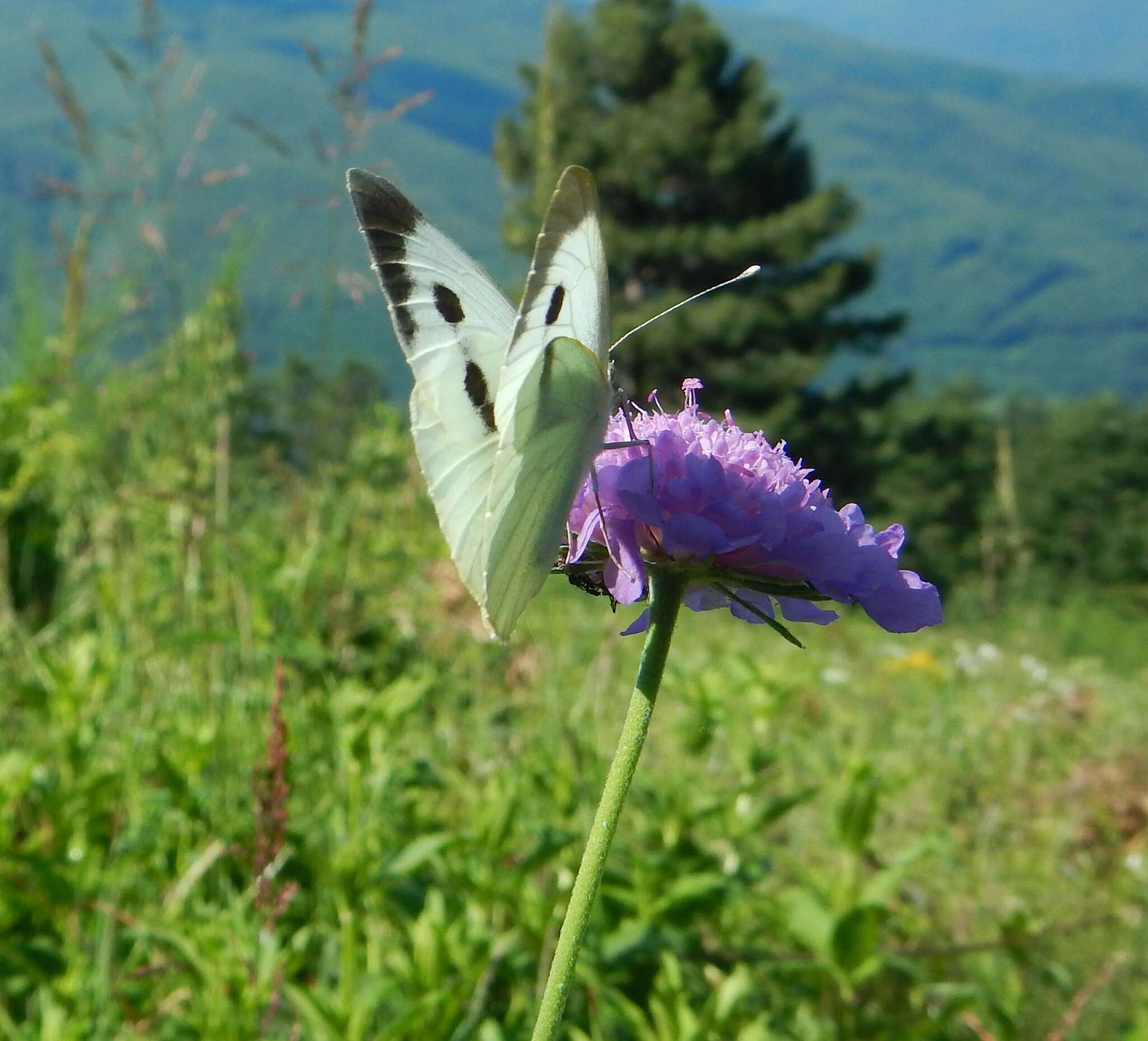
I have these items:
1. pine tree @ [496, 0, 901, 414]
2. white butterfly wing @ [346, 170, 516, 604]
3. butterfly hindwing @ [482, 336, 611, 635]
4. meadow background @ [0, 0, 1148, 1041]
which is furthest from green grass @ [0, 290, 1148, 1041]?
pine tree @ [496, 0, 901, 414]

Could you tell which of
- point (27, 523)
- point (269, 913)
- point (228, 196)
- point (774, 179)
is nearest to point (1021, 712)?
point (269, 913)

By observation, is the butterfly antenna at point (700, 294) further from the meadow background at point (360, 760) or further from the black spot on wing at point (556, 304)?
the meadow background at point (360, 760)

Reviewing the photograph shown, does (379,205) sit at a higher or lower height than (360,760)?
higher

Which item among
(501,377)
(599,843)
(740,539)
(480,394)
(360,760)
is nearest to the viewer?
(599,843)

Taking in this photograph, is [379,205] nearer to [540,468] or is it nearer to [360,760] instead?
[540,468]

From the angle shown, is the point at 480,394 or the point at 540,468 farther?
the point at 480,394

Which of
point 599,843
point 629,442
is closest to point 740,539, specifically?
point 629,442

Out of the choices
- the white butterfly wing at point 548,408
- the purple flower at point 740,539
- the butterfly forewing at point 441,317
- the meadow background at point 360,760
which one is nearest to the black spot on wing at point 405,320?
the butterfly forewing at point 441,317
